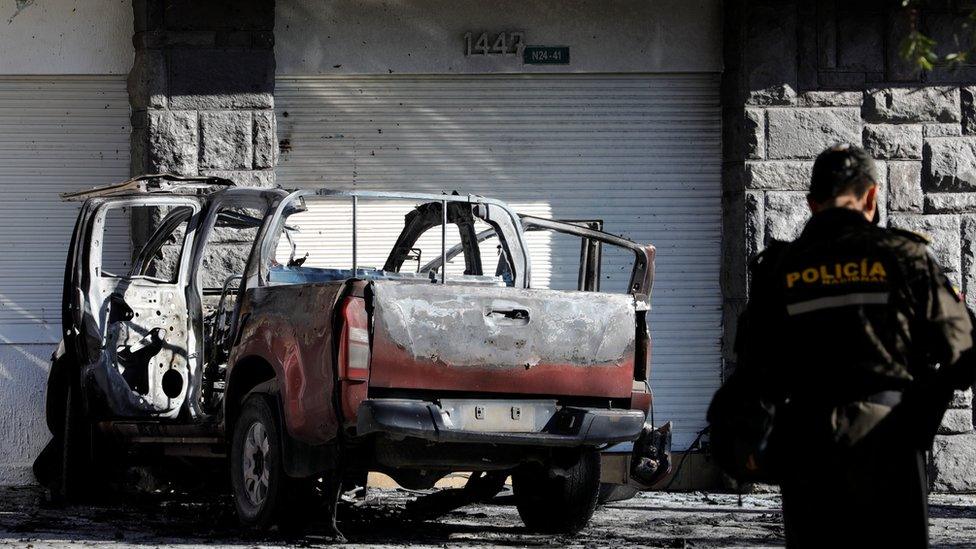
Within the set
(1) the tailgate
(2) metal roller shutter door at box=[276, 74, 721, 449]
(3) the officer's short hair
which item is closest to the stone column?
(2) metal roller shutter door at box=[276, 74, 721, 449]

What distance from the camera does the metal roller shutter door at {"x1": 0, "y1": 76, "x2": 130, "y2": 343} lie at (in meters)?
12.3

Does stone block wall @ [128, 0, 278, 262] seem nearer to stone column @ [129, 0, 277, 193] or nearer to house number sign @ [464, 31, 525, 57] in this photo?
stone column @ [129, 0, 277, 193]

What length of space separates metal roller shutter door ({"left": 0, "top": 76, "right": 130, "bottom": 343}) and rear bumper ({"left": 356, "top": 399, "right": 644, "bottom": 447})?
558 centimetres

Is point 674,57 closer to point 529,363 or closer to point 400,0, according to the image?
point 400,0

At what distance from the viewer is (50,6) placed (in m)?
12.3

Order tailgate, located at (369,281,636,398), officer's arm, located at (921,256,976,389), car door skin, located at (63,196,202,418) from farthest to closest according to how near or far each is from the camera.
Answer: car door skin, located at (63,196,202,418), tailgate, located at (369,281,636,398), officer's arm, located at (921,256,976,389)

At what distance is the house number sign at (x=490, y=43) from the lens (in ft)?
40.7

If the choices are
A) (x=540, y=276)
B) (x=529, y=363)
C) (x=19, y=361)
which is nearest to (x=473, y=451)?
(x=529, y=363)

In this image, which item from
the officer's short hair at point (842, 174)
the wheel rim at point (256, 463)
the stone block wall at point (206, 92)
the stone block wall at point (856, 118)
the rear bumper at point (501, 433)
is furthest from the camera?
the stone block wall at point (856, 118)

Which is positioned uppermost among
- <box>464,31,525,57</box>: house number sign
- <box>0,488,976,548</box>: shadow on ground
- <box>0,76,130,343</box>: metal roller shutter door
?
<box>464,31,525,57</box>: house number sign

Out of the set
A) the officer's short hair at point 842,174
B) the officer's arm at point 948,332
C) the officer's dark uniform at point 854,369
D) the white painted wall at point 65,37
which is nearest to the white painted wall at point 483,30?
the white painted wall at point 65,37

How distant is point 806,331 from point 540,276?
26.5 ft

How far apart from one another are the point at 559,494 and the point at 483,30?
16.4 ft

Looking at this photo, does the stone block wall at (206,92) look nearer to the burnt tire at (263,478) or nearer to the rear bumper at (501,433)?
the burnt tire at (263,478)
